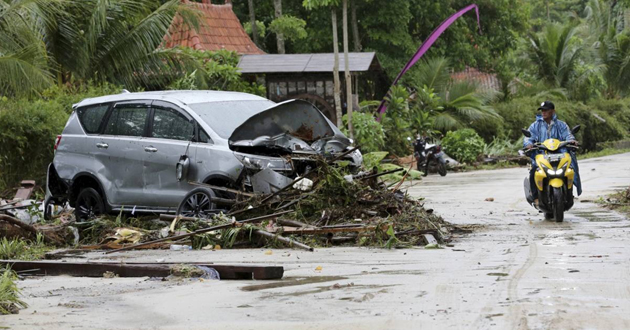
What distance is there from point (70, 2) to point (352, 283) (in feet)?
51.1

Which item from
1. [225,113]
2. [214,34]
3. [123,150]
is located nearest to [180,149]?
[225,113]

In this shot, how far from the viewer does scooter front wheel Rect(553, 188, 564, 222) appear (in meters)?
12.5

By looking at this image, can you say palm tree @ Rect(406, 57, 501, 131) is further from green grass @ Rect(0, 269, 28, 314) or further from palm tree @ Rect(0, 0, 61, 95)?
green grass @ Rect(0, 269, 28, 314)

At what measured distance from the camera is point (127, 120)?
539 inches

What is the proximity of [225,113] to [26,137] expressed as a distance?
7.18 metres

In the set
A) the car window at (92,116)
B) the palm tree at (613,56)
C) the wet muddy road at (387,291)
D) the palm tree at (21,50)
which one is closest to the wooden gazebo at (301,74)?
the palm tree at (21,50)

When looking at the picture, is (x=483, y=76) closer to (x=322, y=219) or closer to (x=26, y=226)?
(x=322, y=219)

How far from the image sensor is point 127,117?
13.7m

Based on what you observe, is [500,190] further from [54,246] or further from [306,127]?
[54,246]

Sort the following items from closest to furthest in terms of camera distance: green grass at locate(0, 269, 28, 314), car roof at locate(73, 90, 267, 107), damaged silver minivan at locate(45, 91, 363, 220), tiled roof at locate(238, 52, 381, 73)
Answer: green grass at locate(0, 269, 28, 314), damaged silver minivan at locate(45, 91, 363, 220), car roof at locate(73, 90, 267, 107), tiled roof at locate(238, 52, 381, 73)

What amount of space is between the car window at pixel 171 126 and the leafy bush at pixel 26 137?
6.26 meters

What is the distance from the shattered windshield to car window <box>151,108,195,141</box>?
22 cm

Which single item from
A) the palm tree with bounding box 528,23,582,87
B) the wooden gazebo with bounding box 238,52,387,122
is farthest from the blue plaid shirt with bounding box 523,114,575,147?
the palm tree with bounding box 528,23,582,87

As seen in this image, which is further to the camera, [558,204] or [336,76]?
[336,76]
